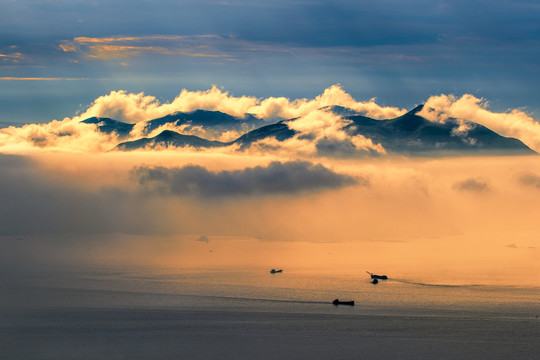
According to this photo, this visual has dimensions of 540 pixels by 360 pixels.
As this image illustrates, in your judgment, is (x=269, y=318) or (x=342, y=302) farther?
(x=342, y=302)

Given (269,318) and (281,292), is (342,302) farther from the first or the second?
(269,318)

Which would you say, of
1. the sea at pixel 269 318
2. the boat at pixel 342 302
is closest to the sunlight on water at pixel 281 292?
the sea at pixel 269 318

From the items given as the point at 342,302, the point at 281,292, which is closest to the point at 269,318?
the point at 342,302

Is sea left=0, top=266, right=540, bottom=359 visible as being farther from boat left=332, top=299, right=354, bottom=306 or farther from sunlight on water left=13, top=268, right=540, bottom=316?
boat left=332, top=299, right=354, bottom=306

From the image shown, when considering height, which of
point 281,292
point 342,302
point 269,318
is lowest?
point 269,318

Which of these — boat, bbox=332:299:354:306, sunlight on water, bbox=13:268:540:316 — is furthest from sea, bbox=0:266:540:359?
boat, bbox=332:299:354:306

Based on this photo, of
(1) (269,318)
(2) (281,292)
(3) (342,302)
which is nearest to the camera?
(1) (269,318)

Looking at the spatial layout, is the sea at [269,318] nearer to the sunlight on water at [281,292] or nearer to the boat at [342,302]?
the sunlight on water at [281,292]

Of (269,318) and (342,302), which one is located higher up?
(342,302)

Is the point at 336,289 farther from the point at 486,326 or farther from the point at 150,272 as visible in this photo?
the point at 150,272

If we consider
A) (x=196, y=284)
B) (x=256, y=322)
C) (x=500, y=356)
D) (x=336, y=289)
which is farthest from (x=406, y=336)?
(x=196, y=284)

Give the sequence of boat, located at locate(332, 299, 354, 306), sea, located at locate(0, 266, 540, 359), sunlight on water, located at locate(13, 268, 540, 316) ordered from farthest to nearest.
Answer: boat, located at locate(332, 299, 354, 306) < sunlight on water, located at locate(13, 268, 540, 316) < sea, located at locate(0, 266, 540, 359)
